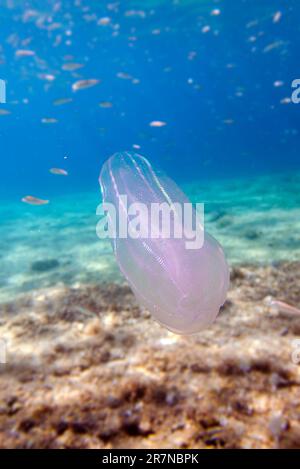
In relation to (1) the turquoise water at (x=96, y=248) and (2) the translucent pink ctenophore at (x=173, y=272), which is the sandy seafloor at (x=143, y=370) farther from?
(2) the translucent pink ctenophore at (x=173, y=272)

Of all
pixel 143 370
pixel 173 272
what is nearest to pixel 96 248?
pixel 143 370

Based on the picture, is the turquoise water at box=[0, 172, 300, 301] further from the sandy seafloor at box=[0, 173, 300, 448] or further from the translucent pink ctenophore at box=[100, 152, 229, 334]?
the translucent pink ctenophore at box=[100, 152, 229, 334]

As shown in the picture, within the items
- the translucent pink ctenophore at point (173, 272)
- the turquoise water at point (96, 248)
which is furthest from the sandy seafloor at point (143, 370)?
the translucent pink ctenophore at point (173, 272)

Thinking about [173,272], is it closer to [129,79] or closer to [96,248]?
[96,248]

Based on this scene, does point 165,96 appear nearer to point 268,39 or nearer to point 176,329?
point 268,39

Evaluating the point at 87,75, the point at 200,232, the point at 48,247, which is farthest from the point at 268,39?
the point at 200,232
